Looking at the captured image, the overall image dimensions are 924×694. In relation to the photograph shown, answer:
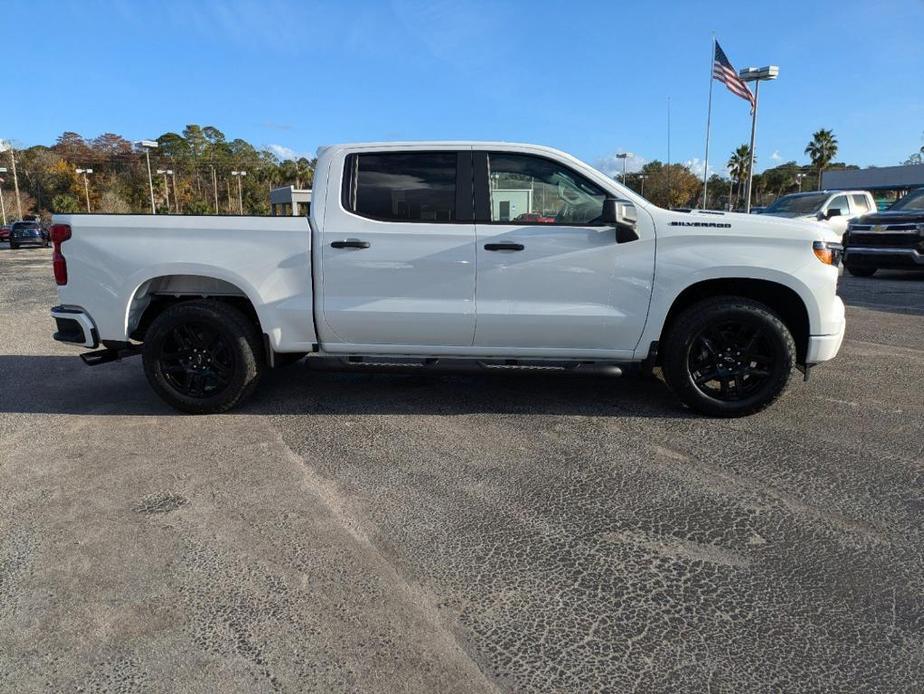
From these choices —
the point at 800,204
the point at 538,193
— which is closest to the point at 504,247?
the point at 538,193

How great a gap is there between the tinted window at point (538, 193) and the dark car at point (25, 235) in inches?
1479

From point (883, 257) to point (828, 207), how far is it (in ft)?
9.22

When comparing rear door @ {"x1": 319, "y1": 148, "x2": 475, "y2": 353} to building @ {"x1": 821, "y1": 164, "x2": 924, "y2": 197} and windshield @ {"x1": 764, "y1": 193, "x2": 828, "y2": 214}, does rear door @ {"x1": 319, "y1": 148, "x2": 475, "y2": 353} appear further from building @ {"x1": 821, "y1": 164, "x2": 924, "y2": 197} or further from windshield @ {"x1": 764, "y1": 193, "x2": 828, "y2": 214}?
building @ {"x1": 821, "y1": 164, "x2": 924, "y2": 197}

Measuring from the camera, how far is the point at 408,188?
4617 mm

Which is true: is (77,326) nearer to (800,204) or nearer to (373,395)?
(373,395)

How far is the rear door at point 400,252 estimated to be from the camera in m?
4.48

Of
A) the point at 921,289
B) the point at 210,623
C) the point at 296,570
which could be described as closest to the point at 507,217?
the point at 296,570

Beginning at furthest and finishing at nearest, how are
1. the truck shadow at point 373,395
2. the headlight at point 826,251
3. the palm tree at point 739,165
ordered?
the palm tree at point 739,165 < the truck shadow at point 373,395 < the headlight at point 826,251

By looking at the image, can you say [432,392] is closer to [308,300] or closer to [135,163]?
[308,300]

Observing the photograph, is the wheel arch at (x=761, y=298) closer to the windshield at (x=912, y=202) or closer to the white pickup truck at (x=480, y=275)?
the white pickup truck at (x=480, y=275)

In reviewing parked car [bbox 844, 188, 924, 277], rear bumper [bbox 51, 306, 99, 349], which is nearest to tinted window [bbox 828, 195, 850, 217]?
parked car [bbox 844, 188, 924, 277]

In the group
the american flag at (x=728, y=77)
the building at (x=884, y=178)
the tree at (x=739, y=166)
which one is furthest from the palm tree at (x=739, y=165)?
the american flag at (x=728, y=77)

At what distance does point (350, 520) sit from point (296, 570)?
1.56 feet

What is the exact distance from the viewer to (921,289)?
12.1 meters
